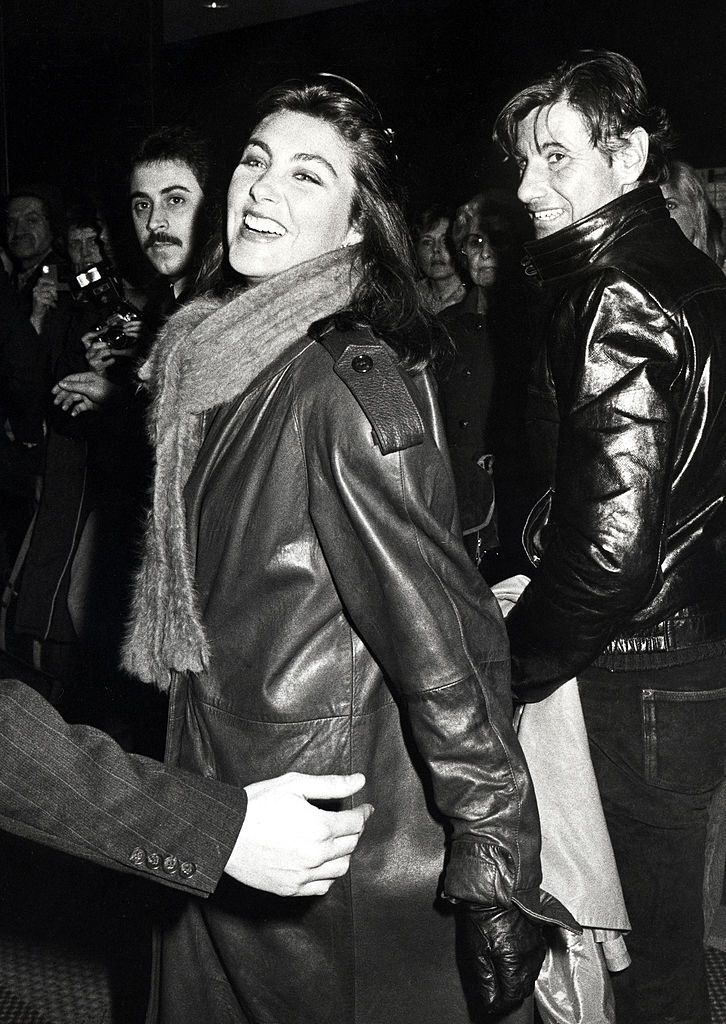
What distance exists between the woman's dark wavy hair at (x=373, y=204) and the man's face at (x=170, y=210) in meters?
1.40

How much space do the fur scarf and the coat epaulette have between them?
0.07 m

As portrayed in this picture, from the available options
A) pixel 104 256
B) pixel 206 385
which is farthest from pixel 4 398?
pixel 206 385

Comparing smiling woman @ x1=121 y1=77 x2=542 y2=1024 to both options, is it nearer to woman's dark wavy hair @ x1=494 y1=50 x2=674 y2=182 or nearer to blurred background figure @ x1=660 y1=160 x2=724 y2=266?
woman's dark wavy hair @ x1=494 y1=50 x2=674 y2=182

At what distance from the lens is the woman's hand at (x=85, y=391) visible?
3703mm

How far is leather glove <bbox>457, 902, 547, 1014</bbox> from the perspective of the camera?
1567 millimetres

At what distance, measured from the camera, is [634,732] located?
2.08m

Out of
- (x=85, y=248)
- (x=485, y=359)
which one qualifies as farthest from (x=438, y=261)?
(x=85, y=248)

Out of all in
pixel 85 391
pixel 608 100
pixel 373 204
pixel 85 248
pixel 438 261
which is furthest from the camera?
pixel 85 248

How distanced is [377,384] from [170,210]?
1.98m

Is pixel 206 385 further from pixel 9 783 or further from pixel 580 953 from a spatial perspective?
pixel 580 953

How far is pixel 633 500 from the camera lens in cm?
187

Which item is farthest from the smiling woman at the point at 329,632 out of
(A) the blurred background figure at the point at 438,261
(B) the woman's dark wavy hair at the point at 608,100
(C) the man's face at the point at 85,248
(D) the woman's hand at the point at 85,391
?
(C) the man's face at the point at 85,248

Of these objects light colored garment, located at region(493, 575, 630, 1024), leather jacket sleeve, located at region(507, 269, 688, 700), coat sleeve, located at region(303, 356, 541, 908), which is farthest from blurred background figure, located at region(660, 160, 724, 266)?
coat sleeve, located at region(303, 356, 541, 908)

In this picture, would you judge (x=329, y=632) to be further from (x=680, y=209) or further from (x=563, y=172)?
(x=680, y=209)
